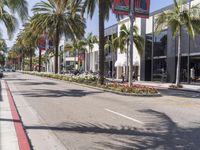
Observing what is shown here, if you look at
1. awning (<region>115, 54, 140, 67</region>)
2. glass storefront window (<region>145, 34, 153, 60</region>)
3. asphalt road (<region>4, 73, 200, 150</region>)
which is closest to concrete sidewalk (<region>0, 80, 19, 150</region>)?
asphalt road (<region>4, 73, 200, 150</region>)

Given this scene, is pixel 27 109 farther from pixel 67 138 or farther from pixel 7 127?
pixel 67 138

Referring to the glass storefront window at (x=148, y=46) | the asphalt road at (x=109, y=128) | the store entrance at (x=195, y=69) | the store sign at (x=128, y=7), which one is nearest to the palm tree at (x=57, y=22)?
the glass storefront window at (x=148, y=46)

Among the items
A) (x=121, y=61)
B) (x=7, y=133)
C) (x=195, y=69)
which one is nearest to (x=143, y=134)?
(x=7, y=133)

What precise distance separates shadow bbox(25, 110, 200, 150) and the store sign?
17.3m

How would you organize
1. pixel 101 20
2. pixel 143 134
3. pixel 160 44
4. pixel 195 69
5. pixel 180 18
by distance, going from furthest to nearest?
pixel 160 44 < pixel 195 69 < pixel 180 18 < pixel 101 20 < pixel 143 134

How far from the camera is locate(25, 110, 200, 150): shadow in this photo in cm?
960

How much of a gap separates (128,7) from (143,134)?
20228mm

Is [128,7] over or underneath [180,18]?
over

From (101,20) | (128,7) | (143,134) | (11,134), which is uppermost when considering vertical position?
(128,7)

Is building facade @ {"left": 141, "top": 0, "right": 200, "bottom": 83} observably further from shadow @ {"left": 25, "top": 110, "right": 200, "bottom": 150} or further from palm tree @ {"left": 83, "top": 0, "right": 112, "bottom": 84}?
shadow @ {"left": 25, "top": 110, "right": 200, "bottom": 150}

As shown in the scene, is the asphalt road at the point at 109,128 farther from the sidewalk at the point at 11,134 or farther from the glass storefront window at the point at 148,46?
the glass storefront window at the point at 148,46

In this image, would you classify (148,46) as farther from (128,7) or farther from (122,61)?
(128,7)

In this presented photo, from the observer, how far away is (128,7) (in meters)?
30.3

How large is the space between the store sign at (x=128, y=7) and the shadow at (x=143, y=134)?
682 inches
